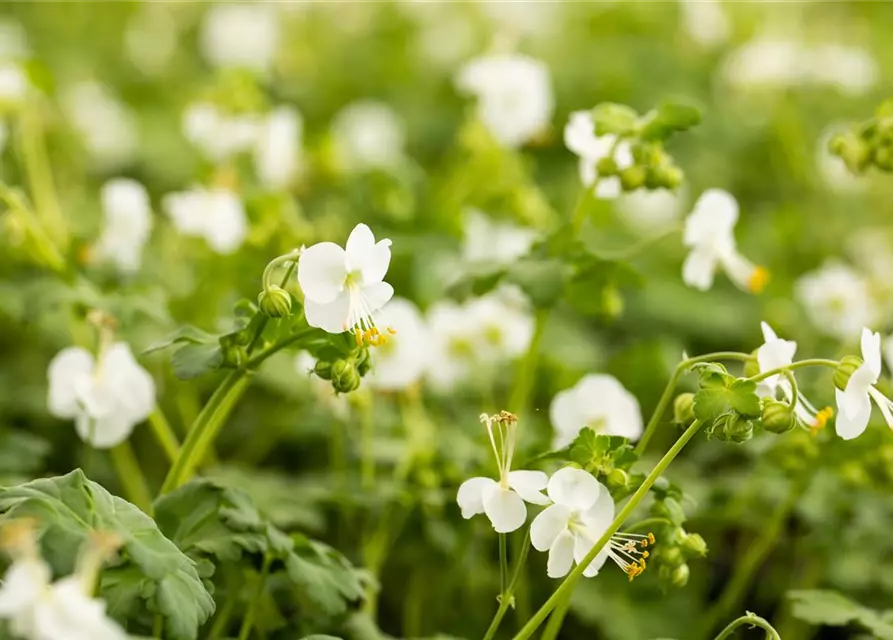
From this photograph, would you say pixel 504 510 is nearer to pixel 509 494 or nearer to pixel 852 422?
pixel 509 494

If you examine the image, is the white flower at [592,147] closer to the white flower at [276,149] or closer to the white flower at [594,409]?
the white flower at [594,409]

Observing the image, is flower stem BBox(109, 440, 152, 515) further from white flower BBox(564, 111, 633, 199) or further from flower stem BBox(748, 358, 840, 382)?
flower stem BBox(748, 358, 840, 382)

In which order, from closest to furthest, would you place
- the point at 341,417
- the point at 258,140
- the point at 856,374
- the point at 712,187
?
the point at 856,374
the point at 341,417
the point at 258,140
the point at 712,187

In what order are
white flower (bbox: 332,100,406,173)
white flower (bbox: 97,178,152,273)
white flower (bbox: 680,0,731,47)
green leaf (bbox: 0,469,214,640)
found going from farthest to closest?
white flower (bbox: 680,0,731,47) < white flower (bbox: 332,100,406,173) < white flower (bbox: 97,178,152,273) < green leaf (bbox: 0,469,214,640)

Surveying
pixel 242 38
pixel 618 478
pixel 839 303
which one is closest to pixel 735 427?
pixel 618 478

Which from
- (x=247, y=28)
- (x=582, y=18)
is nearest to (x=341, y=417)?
(x=247, y=28)

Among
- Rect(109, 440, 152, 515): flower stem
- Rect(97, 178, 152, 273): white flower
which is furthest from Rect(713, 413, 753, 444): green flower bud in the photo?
Rect(97, 178, 152, 273): white flower

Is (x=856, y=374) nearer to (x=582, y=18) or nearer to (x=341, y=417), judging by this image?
(x=341, y=417)
